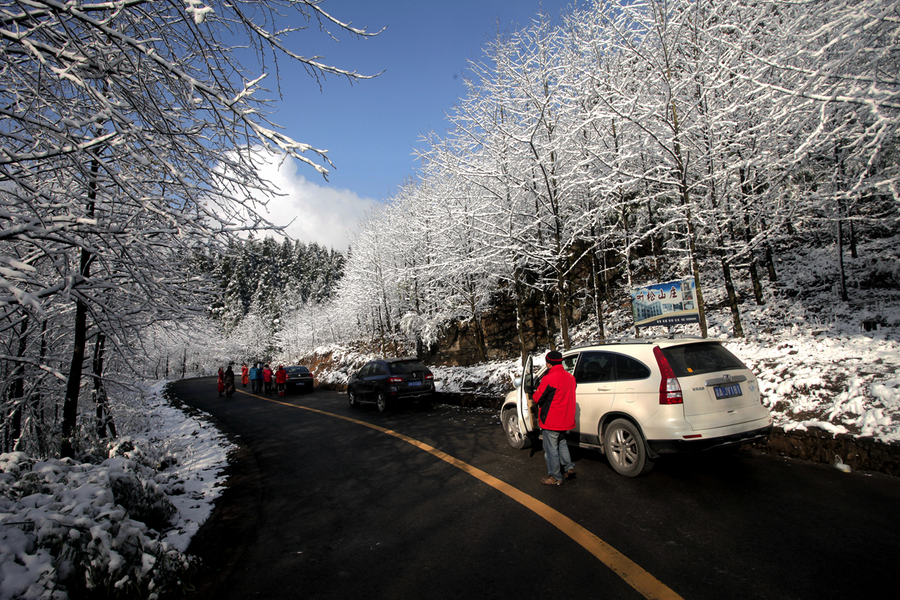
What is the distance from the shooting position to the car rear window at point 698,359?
17.2 ft

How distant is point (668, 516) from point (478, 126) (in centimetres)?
1219

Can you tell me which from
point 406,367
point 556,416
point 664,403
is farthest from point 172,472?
point 664,403

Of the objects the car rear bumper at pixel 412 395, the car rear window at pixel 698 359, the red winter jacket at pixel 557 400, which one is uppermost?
the car rear window at pixel 698 359

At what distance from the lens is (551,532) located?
409 centimetres

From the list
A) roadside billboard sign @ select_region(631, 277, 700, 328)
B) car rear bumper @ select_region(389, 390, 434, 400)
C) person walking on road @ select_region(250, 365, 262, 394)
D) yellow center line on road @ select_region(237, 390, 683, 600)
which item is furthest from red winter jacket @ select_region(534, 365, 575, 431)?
person walking on road @ select_region(250, 365, 262, 394)

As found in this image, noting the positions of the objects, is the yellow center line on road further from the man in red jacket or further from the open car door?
the open car door

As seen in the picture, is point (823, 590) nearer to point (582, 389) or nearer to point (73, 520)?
point (582, 389)

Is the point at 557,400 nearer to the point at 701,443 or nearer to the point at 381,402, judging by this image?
the point at 701,443

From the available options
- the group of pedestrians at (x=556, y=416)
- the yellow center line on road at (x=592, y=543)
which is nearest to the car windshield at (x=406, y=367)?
the yellow center line on road at (x=592, y=543)

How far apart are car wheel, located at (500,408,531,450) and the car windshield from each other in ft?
21.0

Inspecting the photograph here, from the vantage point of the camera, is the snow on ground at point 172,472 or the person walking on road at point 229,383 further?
the person walking on road at point 229,383

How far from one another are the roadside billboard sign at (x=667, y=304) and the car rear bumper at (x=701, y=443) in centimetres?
489

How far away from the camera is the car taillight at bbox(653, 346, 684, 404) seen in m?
5.06

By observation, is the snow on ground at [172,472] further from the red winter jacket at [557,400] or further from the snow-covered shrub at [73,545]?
the red winter jacket at [557,400]
